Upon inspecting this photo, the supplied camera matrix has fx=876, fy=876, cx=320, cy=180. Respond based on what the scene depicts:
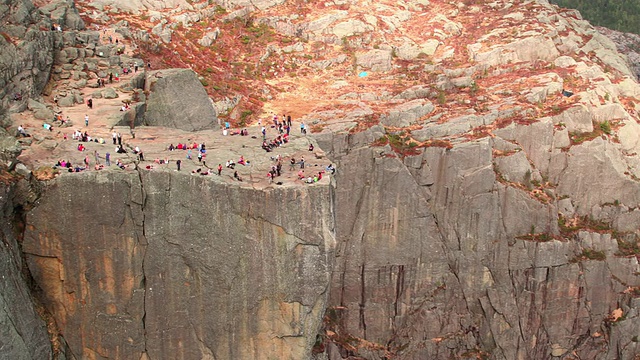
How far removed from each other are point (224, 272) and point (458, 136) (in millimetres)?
30549

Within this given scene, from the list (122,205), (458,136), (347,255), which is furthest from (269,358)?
(458,136)

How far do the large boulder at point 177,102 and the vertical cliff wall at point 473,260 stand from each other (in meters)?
10.9

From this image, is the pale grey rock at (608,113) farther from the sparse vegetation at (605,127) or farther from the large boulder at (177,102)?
the large boulder at (177,102)

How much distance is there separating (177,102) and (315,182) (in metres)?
16.9

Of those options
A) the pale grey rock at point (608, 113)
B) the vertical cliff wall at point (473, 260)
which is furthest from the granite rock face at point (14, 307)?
the pale grey rock at point (608, 113)

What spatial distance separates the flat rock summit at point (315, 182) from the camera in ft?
137

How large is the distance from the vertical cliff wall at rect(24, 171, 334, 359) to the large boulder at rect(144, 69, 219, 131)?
13137mm

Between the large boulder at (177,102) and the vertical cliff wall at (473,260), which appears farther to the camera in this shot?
the vertical cliff wall at (473,260)

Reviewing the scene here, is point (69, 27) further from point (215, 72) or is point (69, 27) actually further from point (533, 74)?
point (533, 74)

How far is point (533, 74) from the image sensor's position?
77.6 m

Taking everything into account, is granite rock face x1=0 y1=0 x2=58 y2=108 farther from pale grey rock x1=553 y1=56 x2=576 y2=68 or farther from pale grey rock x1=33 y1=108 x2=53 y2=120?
pale grey rock x1=553 y1=56 x2=576 y2=68

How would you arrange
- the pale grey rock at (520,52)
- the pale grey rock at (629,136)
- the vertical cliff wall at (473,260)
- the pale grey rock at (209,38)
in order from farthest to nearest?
the pale grey rock at (520,52) → the pale grey rock at (209,38) → the pale grey rock at (629,136) → the vertical cliff wall at (473,260)

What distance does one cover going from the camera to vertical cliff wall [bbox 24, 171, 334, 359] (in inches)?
1636

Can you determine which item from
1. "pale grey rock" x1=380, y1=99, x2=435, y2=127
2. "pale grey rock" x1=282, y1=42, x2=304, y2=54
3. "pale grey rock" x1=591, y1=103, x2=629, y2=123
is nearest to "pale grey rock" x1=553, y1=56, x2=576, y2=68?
"pale grey rock" x1=591, y1=103, x2=629, y2=123
